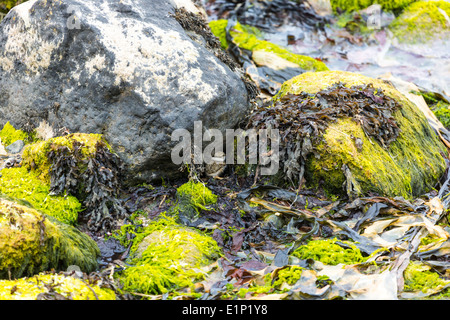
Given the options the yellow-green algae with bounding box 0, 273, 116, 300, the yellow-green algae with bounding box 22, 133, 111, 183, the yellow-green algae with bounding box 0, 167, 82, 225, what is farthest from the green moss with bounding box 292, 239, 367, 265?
the yellow-green algae with bounding box 22, 133, 111, 183

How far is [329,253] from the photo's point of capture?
306cm

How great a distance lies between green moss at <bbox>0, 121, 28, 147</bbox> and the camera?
4.41 m

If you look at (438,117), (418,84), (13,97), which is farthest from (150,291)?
(418,84)

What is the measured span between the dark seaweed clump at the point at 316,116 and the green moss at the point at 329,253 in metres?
0.94

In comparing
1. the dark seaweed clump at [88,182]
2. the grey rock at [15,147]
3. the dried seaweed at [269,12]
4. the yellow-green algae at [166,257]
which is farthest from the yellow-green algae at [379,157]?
the dried seaweed at [269,12]

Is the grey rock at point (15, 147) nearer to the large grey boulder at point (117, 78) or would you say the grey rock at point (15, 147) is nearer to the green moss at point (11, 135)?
the green moss at point (11, 135)

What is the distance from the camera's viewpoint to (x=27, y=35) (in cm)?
432

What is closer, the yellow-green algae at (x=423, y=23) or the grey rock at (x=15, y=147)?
the grey rock at (x=15, y=147)

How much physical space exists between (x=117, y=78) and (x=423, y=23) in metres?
6.09

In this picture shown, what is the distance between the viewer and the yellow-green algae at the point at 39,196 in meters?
3.52

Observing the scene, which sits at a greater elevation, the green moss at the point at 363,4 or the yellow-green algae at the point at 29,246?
the yellow-green algae at the point at 29,246

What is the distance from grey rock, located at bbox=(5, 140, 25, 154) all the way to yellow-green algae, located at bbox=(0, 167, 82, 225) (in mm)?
543

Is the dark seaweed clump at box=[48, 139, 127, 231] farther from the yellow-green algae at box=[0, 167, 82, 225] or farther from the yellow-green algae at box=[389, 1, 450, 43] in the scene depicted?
the yellow-green algae at box=[389, 1, 450, 43]

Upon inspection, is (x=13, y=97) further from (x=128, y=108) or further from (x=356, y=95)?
(x=356, y=95)
